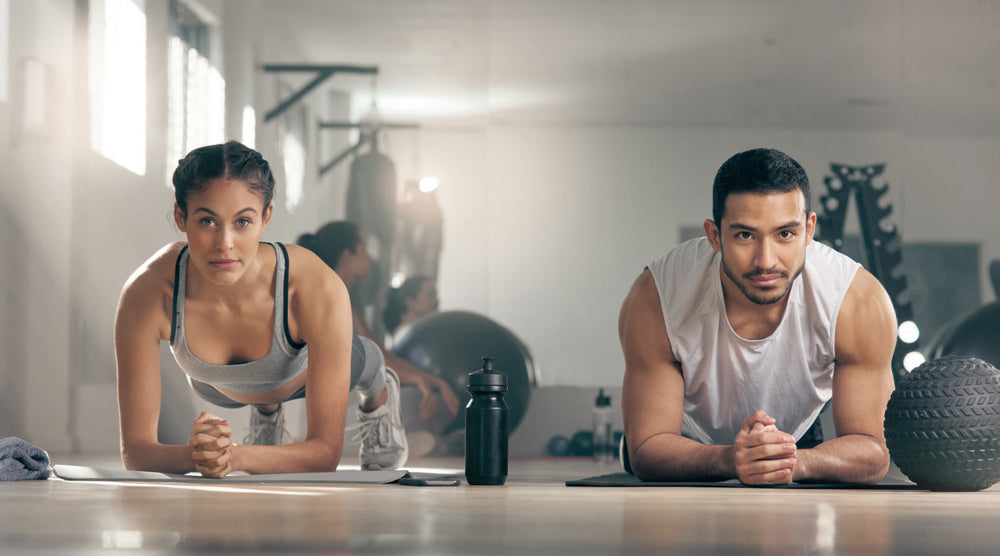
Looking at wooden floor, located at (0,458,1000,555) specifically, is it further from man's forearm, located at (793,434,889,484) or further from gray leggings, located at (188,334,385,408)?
gray leggings, located at (188,334,385,408)

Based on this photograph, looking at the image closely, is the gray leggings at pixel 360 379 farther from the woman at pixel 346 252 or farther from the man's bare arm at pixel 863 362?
the woman at pixel 346 252

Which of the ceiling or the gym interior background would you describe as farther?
the ceiling

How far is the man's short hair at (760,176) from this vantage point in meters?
1.55

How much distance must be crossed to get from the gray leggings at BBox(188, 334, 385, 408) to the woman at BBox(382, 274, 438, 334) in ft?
4.84

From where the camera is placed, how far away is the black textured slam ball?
127 centimetres

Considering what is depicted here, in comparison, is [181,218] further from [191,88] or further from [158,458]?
[191,88]

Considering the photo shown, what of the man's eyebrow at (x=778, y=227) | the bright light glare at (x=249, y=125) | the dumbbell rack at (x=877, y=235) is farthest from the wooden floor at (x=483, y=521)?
the bright light glare at (x=249, y=125)

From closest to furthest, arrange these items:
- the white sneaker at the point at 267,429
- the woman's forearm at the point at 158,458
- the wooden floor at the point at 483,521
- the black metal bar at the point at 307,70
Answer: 1. the wooden floor at the point at 483,521
2. the woman's forearm at the point at 158,458
3. the white sneaker at the point at 267,429
4. the black metal bar at the point at 307,70

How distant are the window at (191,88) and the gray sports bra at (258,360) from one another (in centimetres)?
216

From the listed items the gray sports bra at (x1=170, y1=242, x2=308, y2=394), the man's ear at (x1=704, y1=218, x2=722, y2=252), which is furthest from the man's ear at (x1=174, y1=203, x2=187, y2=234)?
the man's ear at (x1=704, y1=218, x2=722, y2=252)

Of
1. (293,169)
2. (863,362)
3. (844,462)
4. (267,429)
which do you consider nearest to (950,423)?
(844,462)

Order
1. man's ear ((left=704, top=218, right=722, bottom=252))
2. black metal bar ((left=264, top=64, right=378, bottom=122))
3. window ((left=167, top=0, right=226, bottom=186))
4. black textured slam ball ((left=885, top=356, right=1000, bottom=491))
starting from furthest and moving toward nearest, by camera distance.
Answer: black metal bar ((left=264, top=64, right=378, bottom=122)) → window ((left=167, top=0, right=226, bottom=186)) → man's ear ((left=704, top=218, right=722, bottom=252)) → black textured slam ball ((left=885, top=356, right=1000, bottom=491))

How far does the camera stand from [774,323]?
169 cm

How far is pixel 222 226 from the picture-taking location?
1.67 meters
